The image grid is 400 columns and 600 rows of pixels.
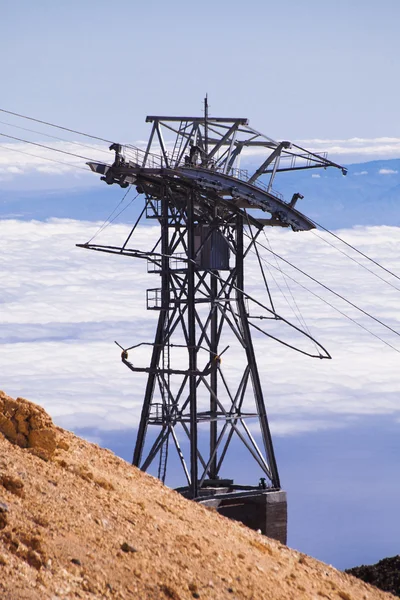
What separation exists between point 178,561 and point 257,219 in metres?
23.2

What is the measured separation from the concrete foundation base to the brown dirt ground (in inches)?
440

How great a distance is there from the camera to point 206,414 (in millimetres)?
44000

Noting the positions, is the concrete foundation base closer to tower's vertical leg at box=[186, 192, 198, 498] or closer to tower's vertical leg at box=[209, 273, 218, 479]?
tower's vertical leg at box=[186, 192, 198, 498]

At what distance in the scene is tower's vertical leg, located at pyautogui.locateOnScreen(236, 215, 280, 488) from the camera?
43969 mm

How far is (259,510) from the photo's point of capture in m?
42.8

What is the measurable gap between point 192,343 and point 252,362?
346cm

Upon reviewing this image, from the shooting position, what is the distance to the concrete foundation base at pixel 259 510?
4222 centimetres

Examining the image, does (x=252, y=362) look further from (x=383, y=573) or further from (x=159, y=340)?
(x=383, y=573)

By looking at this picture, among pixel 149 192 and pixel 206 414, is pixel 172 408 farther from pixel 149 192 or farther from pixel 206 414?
pixel 149 192

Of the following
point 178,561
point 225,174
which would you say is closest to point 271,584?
point 178,561

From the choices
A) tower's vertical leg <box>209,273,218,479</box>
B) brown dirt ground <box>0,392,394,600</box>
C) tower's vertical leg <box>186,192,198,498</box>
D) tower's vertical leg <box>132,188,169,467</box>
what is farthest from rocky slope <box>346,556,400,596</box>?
tower's vertical leg <box>132,188,169,467</box>

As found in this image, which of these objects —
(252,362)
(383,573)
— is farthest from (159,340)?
(383,573)

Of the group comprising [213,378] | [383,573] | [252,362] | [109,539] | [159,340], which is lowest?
[383,573]

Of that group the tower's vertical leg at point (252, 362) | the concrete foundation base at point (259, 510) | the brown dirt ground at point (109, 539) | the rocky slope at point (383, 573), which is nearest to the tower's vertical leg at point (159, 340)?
the tower's vertical leg at point (252, 362)
